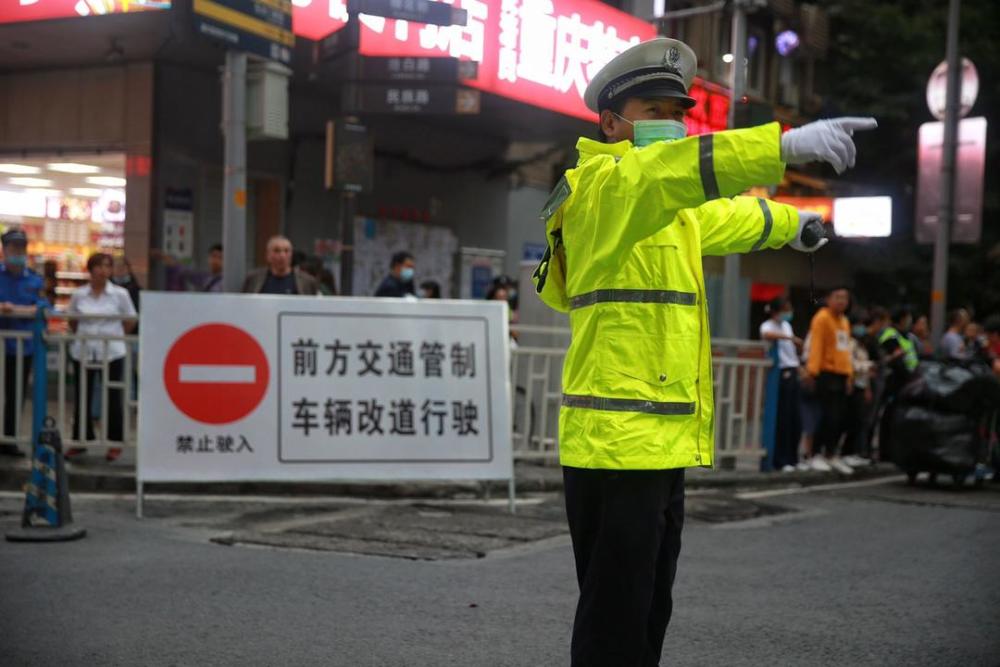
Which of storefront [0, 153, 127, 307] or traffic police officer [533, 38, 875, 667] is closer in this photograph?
traffic police officer [533, 38, 875, 667]

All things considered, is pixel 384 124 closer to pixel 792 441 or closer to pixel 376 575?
pixel 792 441

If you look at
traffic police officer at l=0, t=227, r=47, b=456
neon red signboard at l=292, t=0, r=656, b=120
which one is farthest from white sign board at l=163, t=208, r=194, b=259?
traffic police officer at l=0, t=227, r=47, b=456

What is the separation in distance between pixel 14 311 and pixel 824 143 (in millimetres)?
8282

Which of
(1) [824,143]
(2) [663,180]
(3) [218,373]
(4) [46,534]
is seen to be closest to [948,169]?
(3) [218,373]

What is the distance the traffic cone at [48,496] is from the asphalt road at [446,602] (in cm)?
20

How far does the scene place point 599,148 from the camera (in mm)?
3279

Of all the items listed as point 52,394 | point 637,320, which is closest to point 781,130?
point 637,320

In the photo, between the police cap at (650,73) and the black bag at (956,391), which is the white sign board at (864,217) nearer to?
the black bag at (956,391)

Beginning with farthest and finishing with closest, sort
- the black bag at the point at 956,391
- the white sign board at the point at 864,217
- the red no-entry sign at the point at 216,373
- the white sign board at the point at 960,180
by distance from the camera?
the white sign board at the point at 864,217, the white sign board at the point at 960,180, the black bag at the point at 956,391, the red no-entry sign at the point at 216,373

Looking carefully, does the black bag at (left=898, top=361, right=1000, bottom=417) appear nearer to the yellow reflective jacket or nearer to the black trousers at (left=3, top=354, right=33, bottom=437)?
the black trousers at (left=3, top=354, right=33, bottom=437)

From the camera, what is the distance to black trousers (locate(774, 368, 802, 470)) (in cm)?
1204

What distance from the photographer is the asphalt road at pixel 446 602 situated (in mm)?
4801

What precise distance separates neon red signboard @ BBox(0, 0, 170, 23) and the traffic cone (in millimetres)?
6378

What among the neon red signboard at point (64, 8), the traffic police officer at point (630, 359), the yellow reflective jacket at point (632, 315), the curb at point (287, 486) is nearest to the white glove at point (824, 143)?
the yellow reflective jacket at point (632, 315)
